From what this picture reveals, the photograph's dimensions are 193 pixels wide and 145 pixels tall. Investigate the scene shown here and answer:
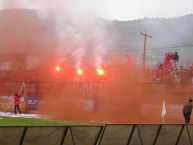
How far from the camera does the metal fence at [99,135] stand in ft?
31.8

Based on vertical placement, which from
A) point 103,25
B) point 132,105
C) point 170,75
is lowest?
point 132,105

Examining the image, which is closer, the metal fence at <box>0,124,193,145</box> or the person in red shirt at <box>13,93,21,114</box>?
the metal fence at <box>0,124,193,145</box>

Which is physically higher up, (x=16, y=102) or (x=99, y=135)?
(x=99, y=135)

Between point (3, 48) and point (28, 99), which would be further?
point (3, 48)

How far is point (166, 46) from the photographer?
112688 mm

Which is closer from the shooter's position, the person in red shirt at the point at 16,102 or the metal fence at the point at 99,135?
the metal fence at the point at 99,135

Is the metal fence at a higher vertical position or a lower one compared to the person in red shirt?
higher

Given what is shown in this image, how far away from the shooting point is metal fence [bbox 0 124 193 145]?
968cm

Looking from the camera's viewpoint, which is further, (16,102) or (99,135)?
(16,102)

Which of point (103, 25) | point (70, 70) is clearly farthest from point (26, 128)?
point (103, 25)

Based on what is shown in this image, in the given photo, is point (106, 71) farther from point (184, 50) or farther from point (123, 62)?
point (184, 50)

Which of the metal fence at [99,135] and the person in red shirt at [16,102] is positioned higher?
the metal fence at [99,135]

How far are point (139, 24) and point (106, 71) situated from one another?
70596 millimetres

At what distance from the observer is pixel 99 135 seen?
37.6 feet
